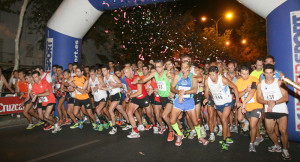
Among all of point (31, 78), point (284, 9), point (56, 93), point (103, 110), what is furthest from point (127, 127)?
point (284, 9)

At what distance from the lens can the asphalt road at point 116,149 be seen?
16.0 feet

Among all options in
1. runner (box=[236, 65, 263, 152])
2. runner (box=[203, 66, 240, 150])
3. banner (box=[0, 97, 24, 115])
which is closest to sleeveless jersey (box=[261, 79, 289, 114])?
runner (box=[236, 65, 263, 152])

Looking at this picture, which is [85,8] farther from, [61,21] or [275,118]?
[275,118]

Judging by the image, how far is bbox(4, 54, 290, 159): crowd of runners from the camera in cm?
487

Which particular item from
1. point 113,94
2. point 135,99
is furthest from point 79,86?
point 135,99

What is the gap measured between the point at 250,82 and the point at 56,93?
267 inches

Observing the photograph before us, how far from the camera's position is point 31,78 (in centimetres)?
794

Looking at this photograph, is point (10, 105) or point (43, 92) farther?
point (10, 105)

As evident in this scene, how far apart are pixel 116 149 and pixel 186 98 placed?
2.08 meters

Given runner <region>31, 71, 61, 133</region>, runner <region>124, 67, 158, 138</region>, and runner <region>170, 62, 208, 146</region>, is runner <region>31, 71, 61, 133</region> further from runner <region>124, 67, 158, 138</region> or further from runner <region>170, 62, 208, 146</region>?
runner <region>170, 62, 208, 146</region>

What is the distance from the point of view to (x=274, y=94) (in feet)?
15.4

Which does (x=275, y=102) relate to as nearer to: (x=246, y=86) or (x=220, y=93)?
(x=246, y=86)

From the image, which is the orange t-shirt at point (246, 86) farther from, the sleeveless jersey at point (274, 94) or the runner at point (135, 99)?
the runner at point (135, 99)

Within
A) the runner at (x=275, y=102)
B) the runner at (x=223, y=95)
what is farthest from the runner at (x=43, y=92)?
the runner at (x=275, y=102)
